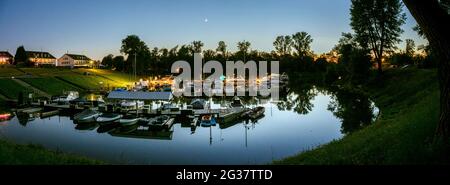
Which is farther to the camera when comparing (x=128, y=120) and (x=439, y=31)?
(x=128, y=120)

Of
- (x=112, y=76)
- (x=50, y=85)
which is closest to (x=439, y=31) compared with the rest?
(x=50, y=85)

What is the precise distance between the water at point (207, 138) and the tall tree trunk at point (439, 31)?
13.2m

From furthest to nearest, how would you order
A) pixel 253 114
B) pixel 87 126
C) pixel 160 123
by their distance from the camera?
pixel 253 114
pixel 87 126
pixel 160 123

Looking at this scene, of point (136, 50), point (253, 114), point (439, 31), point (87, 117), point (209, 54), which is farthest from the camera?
point (209, 54)

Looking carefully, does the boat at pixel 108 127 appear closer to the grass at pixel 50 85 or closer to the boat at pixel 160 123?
the boat at pixel 160 123

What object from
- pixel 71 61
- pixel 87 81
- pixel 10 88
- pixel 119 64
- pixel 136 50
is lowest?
pixel 10 88

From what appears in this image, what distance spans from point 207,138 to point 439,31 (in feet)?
71.4

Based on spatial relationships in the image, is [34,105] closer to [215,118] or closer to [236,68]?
[215,118]

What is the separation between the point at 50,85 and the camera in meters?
64.9

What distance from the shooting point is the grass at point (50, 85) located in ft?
203

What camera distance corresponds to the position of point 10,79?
200 feet

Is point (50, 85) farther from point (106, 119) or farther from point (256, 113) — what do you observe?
point (256, 113)

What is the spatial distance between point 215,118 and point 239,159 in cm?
1544
